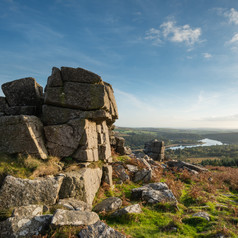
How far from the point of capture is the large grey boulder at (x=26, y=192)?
22.0 feet

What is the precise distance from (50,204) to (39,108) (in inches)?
304

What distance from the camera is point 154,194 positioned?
32.8 feet

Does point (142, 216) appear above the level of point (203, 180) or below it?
above

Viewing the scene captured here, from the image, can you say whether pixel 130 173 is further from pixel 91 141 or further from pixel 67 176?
pixel 67 176

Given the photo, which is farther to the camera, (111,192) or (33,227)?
(111,192)

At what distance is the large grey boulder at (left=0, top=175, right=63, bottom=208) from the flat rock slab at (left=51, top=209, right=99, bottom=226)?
1890 mm

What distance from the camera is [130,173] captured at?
15.1 metres

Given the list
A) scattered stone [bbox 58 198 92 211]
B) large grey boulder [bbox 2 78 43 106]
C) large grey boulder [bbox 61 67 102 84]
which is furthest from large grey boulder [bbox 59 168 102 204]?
large grey boulder [bbox 2 78 43 106]

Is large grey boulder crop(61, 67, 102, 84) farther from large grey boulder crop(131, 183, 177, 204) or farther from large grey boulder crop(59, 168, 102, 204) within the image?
large grey boulder crop(131, 183, 177, 204)

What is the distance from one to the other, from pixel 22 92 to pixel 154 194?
39.4ft

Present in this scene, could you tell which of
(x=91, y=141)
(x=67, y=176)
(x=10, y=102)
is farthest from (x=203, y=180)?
(x=10, y=102)

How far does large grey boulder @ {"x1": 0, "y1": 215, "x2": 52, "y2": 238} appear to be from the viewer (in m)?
5.02

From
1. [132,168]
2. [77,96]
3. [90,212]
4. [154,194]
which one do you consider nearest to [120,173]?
[132,168]

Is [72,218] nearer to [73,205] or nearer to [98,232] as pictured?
[98,232]
